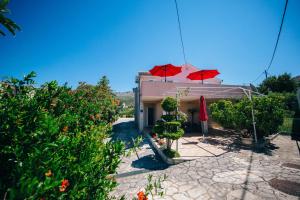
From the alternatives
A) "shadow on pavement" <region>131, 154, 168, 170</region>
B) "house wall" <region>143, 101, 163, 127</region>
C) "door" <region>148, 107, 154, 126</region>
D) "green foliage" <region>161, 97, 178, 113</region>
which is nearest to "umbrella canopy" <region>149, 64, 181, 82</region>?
"house wall" <region>143, 101, 163, 127</region>

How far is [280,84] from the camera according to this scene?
1323 inches

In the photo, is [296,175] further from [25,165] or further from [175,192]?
[25,165]

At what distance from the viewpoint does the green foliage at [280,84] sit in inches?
1298

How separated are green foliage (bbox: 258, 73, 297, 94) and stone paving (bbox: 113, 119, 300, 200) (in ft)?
106

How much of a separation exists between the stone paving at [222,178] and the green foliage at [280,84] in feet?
106

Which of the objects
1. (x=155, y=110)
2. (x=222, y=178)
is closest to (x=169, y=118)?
(x=222, y=178)

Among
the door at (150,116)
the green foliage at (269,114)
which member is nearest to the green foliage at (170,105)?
the green foliage at (269,114)

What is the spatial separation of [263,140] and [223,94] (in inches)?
246

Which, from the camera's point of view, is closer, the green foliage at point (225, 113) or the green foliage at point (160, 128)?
the green foliage at point (160, 128)

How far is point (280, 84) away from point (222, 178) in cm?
3763

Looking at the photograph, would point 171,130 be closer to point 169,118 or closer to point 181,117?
point 169,118

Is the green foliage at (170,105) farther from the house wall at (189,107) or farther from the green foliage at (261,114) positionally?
the house wall at (189,107)

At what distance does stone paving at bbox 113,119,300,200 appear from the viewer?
16.7ft

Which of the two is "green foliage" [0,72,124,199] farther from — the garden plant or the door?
the door
